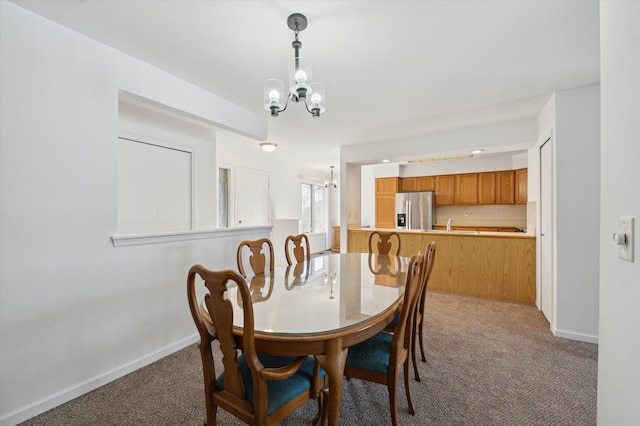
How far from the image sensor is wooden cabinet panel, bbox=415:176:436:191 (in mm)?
6477

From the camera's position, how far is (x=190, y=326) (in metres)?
2.71

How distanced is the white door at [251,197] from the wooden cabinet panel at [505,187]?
4823 millimetres

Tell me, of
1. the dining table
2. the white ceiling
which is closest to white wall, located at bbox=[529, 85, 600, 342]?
the white ceiling

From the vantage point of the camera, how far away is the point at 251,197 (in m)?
5.97

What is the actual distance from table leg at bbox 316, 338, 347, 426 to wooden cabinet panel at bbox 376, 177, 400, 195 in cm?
583

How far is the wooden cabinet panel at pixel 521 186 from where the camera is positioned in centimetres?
535

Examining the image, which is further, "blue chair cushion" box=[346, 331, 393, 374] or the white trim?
the white trim

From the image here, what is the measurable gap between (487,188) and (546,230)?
9.53 feet

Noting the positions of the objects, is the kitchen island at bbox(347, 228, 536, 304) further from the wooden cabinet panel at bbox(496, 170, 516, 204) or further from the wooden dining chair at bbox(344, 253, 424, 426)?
the wooden dining chair at bbox(344, 253, 424, 426)

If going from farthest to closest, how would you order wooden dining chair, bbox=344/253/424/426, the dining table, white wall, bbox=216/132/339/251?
white wall, bbox=216/132/339/251
wooden dining chair, bbox=344/253/424/426
the dining table

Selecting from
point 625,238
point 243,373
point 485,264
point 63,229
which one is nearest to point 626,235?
point 625,238

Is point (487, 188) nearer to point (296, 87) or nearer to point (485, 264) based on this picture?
point (485, 264)

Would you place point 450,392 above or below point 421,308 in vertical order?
below

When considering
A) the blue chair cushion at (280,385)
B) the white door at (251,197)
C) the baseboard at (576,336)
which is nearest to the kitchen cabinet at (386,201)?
the white door at (251,197)
